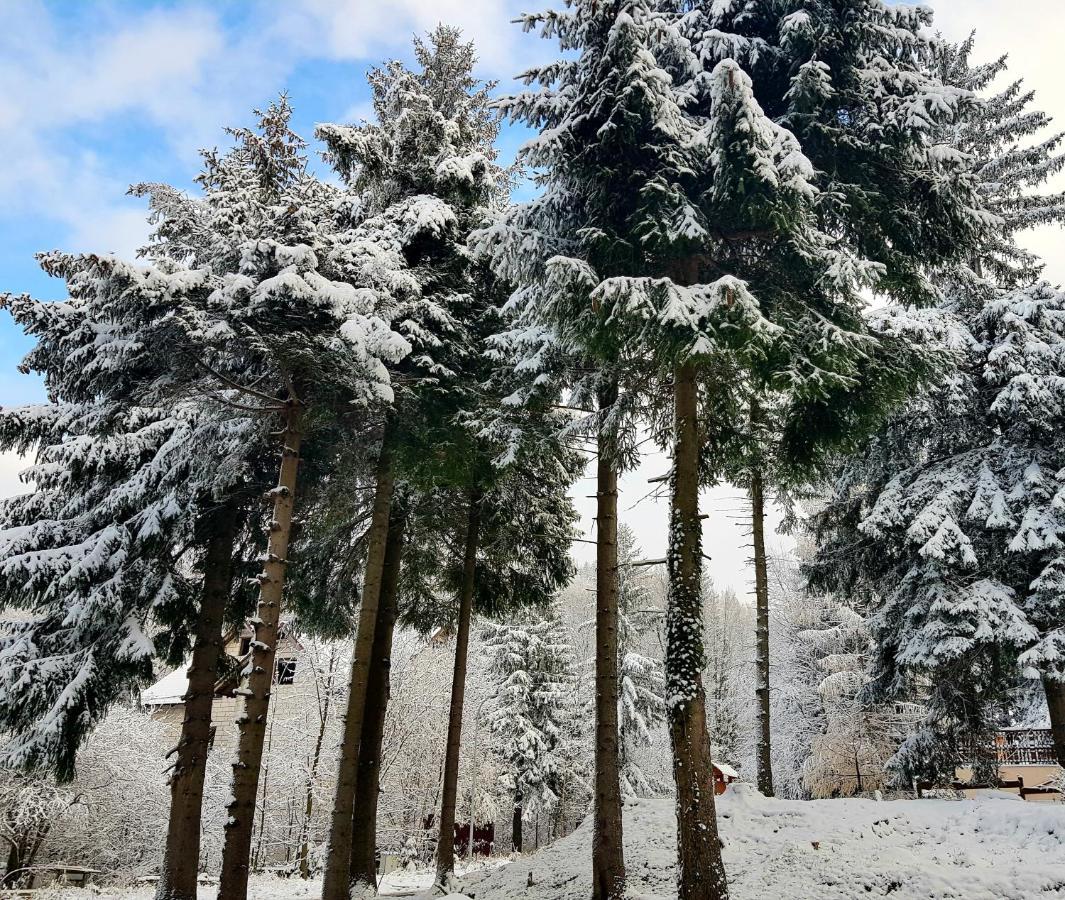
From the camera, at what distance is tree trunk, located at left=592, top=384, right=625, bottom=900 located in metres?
8.30

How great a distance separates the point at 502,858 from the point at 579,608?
17908 mm

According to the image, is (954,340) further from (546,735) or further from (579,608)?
(579,608)

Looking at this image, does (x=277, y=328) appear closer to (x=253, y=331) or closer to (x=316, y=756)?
(x=253, y=331)

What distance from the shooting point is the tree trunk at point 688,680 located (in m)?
6.90

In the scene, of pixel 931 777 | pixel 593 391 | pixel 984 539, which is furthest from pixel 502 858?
pixel 593 391

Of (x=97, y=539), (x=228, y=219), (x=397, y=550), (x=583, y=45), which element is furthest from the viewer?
(x=397, y=550)

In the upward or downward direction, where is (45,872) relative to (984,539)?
downward

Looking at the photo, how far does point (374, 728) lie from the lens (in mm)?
11398

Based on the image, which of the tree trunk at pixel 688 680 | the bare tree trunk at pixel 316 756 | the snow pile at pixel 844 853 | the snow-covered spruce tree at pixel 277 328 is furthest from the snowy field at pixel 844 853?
the bare tree trunk at pixel 316 756

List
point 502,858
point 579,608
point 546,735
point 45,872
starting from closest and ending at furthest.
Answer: point 45,872
point 502,858
point 546,735
point 579,608

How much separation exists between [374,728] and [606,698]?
436 cm

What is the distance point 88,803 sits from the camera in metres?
18.4

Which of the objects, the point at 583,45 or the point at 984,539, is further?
the point at 984,539

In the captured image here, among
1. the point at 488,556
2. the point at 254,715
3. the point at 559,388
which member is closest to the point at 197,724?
the point at 254,715
